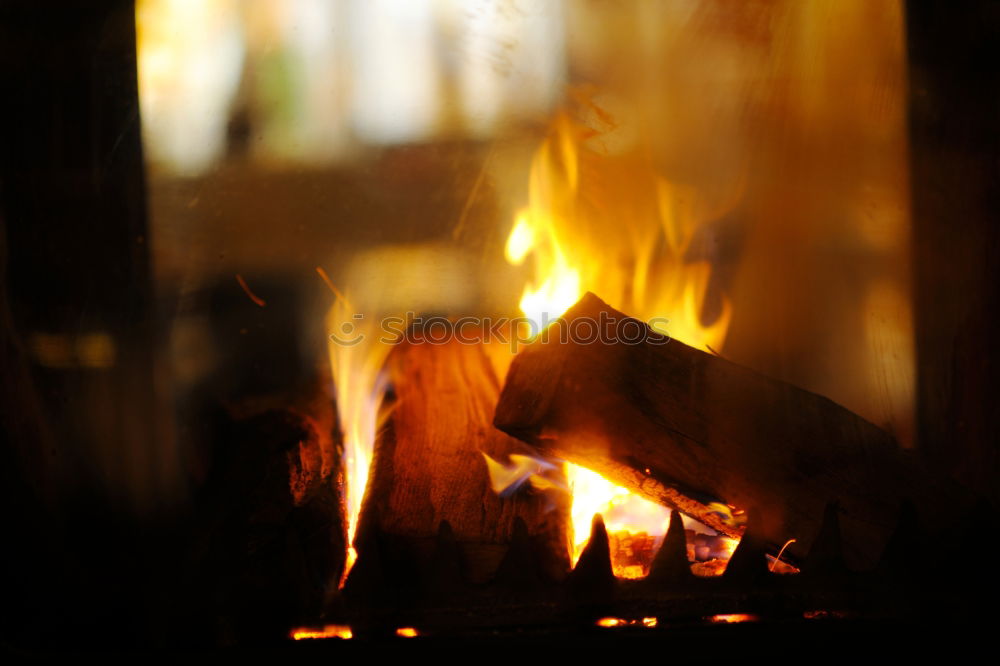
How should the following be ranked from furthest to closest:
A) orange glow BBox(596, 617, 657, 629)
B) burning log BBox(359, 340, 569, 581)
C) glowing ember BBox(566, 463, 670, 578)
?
glowing ember BBox(566, 463, 670, 578), burning log BBox(359, 340, 569, 581), orange glow BBox(596, 617, 657, 629)

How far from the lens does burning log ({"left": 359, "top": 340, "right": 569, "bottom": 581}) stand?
3.43ft

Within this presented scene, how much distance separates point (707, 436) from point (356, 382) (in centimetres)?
57

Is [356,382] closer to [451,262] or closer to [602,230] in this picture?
[451,262]

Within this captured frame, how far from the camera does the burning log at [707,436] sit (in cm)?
101

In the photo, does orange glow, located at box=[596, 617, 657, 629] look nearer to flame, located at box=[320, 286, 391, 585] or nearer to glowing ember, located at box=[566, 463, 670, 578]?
glowing ember, located at box=[566, 463, 670, 578]

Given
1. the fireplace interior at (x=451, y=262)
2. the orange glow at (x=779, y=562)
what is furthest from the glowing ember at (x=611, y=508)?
the orange glow at (x=779, y=562)

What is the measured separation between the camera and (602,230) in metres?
1.28

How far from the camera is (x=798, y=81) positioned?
125 centimetres

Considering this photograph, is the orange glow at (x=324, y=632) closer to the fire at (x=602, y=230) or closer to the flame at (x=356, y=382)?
the flame at (x=356, y=382)

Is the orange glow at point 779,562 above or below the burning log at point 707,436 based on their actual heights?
below

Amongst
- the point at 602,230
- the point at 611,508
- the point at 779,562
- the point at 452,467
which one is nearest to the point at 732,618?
the point at 779,562

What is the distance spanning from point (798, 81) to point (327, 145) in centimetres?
77

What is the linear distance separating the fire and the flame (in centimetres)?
27

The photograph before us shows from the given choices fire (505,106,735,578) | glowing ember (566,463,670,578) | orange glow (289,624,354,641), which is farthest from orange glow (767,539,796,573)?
orange glow (289,624,354,641)
